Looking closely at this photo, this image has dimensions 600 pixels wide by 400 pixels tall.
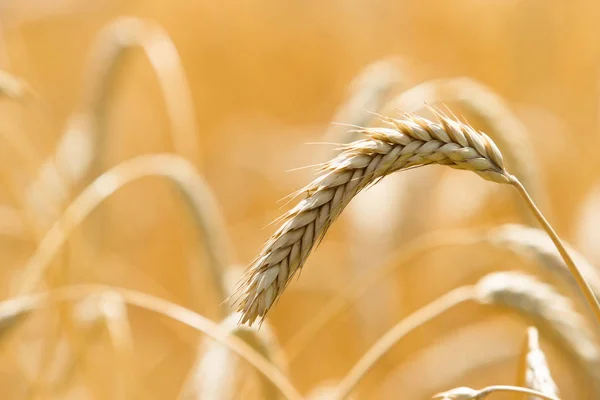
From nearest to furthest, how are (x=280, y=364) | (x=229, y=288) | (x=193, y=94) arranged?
(x=280, y=364)
(x=229, y=288)
(x=193, y=94)

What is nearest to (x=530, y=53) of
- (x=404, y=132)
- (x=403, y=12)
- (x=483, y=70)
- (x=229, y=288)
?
(x=483, y=70)

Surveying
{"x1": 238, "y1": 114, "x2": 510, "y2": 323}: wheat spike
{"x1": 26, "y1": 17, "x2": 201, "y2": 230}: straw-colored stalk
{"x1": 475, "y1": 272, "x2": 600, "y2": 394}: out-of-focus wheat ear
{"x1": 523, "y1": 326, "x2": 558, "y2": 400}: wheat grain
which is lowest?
{"x1": 523, "y1": 326, "x2": 558, "y2": 400}: wheat grain

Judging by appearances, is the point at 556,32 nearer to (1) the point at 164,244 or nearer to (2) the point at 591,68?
(2) the point at 591,68

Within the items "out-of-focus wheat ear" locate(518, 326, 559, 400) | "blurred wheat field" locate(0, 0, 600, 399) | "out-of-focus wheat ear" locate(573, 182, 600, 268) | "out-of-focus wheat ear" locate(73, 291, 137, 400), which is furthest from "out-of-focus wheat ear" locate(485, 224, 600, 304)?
"out-of-focus wheat ear" locate(573, 182, 600, 268)

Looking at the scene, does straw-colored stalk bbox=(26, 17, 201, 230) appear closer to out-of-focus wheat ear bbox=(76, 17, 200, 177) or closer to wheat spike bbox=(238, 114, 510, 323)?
out-of-focus wheat ear bbox=(76, 17, 200, 177)

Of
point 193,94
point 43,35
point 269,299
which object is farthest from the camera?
point 43,35

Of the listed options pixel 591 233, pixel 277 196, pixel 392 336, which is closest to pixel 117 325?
pixel 392 336

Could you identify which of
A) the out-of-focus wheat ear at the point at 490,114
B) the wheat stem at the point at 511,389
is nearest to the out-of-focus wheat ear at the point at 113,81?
the out-of-focus wheat ear at the point at 490,114
